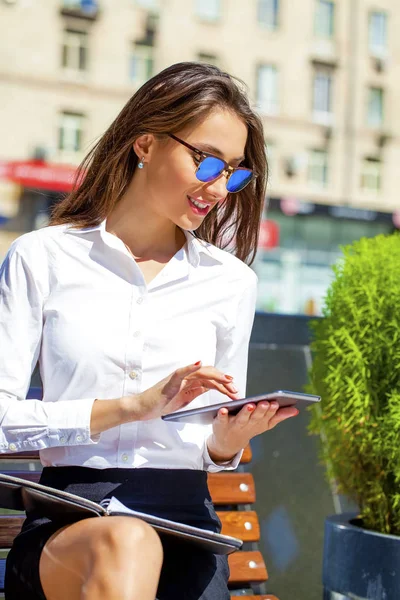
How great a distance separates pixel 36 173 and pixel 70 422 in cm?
1899

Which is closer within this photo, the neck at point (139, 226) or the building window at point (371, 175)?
the neck at point (139, 226)

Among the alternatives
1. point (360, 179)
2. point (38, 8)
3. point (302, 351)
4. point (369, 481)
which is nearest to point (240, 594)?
point (369, 481)

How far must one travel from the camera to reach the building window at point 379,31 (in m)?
25.0

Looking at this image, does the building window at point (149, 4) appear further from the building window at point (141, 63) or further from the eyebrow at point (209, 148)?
the eyebrow at point (209, 148)

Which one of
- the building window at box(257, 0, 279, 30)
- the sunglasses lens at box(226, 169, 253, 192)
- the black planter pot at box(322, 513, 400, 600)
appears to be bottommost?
the black planter pot at box(322, 513, 400, 600)

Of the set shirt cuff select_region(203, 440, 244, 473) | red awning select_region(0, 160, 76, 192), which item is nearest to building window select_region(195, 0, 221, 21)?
red awning select_region(0, 160, 76, 192)

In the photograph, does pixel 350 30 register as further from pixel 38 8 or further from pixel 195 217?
pixel 195 217

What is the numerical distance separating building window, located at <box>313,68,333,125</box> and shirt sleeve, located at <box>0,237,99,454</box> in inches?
893

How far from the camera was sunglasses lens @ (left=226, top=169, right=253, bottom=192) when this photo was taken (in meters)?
2.33

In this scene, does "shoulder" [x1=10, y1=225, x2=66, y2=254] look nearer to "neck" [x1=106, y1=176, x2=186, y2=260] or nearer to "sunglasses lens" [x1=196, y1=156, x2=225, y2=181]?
"neck" [x1=106, y1=176, x2=186, y2=260]

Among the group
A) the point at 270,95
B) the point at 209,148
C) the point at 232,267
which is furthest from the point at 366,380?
the point at 270,95

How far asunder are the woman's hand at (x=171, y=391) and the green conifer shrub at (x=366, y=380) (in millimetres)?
1185

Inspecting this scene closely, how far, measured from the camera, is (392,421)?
119 inches

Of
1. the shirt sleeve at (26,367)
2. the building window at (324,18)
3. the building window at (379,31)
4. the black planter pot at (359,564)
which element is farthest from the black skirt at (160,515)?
the building window at (379,31)
